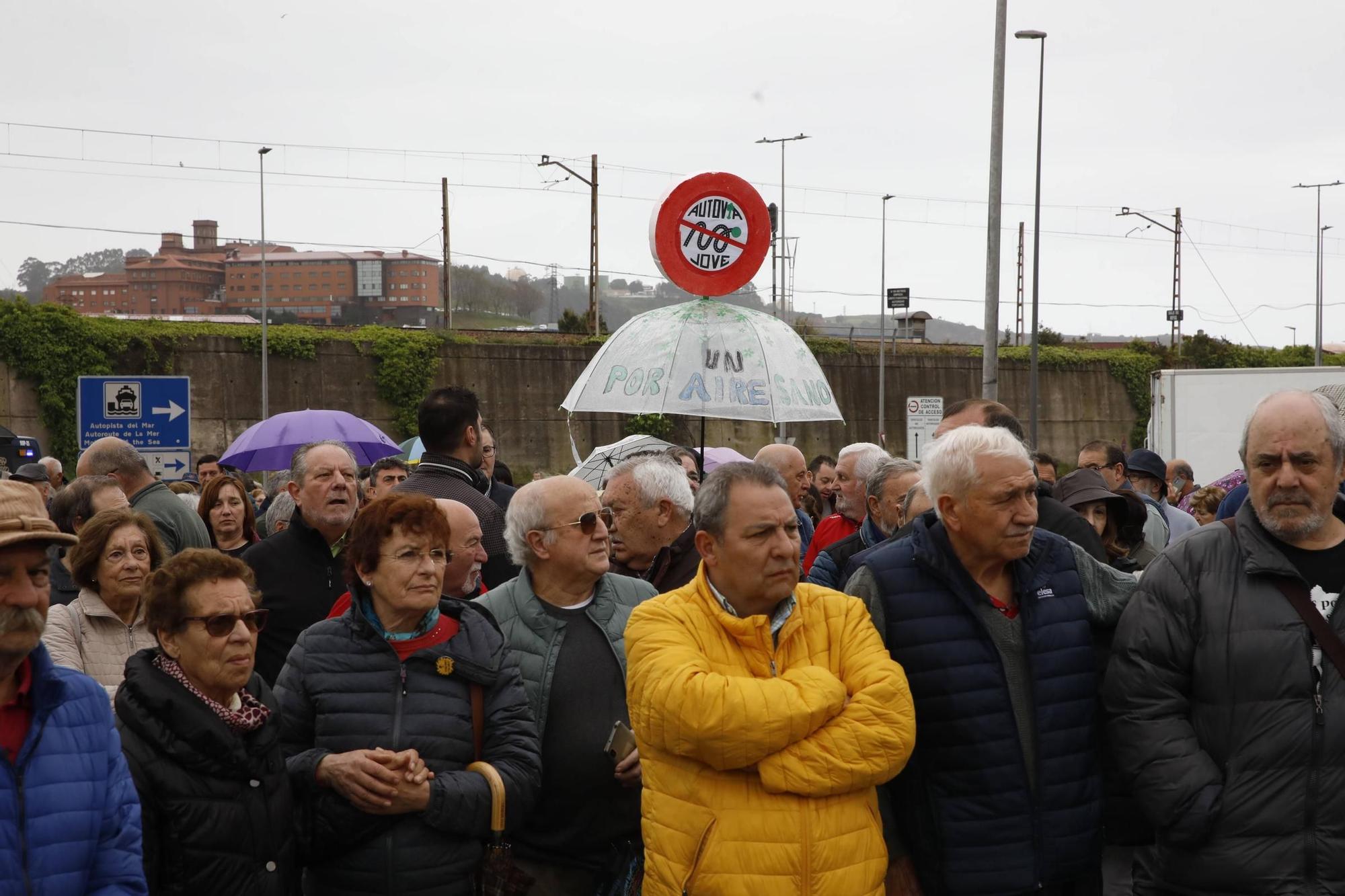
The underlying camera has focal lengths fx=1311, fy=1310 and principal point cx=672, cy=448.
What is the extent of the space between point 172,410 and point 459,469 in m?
9.18

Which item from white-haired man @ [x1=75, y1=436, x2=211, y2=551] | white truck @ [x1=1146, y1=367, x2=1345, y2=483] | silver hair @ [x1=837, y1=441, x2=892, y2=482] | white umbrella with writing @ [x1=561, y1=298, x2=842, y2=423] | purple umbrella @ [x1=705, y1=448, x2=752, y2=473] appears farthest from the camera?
white truck @ [x1=1146, y1=367, x2=1345, y2=483]

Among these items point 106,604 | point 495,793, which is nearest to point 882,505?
point 495,793

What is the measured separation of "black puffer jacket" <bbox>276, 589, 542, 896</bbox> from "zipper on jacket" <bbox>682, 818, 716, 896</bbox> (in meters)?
0.80

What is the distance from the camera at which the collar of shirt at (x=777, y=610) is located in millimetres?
3689

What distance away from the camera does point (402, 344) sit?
37500mm

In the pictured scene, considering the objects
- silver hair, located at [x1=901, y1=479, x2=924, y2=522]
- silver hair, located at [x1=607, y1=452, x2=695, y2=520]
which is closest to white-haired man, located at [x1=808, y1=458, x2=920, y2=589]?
silver hair, located at [x1=901, y1=479, x2=924, y2=522]

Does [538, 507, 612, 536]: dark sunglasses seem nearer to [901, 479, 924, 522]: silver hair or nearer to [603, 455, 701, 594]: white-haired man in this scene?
[603, 455, 701, 594]: white-haired man

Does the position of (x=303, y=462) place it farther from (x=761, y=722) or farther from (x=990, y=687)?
(x=990, y=687)

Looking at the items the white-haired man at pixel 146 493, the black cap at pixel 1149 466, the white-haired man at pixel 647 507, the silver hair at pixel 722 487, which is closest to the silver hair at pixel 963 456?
the silver hair at pixel 722 487

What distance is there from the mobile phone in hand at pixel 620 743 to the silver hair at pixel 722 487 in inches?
37.4

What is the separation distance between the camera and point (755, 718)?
11.1 ft

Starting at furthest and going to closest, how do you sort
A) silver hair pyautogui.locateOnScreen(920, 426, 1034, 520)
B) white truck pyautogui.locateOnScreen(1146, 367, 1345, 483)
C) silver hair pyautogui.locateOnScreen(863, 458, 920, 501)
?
white truck pyautogui.locateOnScreen(1146, 367, 1345, 483), silver hair pyautogui.locateOnScreen(863, 458, 920, 501), silver hair pyautogui.locateOnScreen(920, 426, 1034, 520)

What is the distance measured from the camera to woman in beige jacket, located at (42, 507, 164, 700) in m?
4.97

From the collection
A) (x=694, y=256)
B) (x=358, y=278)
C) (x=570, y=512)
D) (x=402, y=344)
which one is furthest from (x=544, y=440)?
(x=358, y=278)
